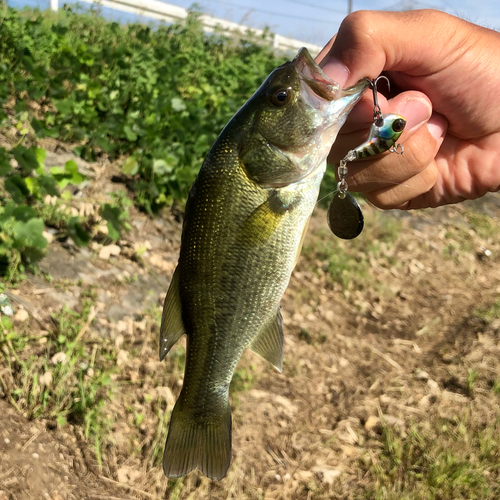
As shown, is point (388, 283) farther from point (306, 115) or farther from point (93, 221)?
point (306, 115)

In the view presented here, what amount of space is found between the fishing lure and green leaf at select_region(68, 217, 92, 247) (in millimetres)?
2573

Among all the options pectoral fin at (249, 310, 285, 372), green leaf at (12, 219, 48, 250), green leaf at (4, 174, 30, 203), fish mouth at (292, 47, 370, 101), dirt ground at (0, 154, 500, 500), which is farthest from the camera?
green leaf at (4, 174, 30, 203)

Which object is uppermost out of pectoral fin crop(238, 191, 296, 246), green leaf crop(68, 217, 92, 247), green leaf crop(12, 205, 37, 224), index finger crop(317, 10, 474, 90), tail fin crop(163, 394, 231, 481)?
index finger crop(317, 10, 474, 90)

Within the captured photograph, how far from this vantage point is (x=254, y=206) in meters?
1.76

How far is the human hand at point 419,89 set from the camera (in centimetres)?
188

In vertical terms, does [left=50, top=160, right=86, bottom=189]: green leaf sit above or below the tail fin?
below

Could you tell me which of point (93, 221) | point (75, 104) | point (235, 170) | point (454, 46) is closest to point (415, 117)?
point (454, 46)

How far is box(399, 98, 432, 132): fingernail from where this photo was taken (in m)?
2.05

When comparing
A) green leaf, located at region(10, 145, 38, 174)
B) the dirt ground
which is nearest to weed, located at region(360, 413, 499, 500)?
the dirt ground

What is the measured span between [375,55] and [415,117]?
0.35 meters

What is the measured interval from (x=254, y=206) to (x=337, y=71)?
57cm

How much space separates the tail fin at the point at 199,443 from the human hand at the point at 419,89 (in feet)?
3.82

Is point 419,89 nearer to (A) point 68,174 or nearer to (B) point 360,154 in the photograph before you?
(B) point 360,154

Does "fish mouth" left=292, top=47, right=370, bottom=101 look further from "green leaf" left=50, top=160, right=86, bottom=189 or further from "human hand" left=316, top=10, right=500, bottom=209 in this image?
"green leaf" left=50, top=160, right=86, bottom=189
